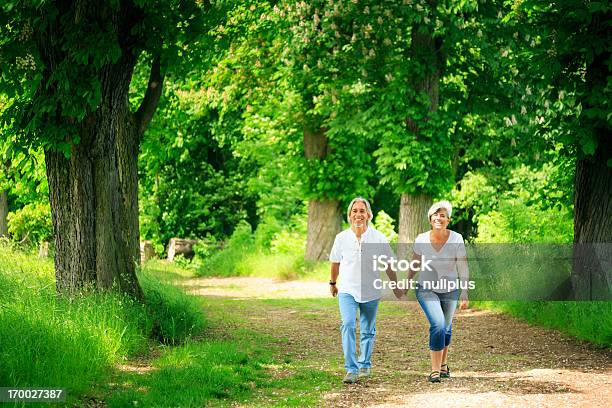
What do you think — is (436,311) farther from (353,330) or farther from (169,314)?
(169,314)

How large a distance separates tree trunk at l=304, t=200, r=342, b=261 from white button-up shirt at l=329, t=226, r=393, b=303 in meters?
15.0

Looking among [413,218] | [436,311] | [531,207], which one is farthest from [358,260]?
[531,207]

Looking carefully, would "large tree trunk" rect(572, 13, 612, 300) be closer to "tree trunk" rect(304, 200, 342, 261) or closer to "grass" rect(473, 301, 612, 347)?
"grass" rect(473, 301, 612, 347)

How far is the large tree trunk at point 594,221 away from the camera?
1334 centimetres

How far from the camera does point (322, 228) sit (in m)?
25.2

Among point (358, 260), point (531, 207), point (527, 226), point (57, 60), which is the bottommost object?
point (358, 260)

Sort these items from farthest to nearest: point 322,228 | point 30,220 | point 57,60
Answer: point 30,220 < point 322,228 < point 57,60

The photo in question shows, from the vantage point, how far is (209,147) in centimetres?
3334

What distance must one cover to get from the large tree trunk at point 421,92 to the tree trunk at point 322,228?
16.7 feet

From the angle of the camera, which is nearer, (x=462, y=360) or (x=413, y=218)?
(x=462, y=360)

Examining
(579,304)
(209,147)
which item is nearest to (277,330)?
(579,304)

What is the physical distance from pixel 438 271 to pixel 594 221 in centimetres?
494

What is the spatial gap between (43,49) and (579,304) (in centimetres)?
828

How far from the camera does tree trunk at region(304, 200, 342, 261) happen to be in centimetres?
2511
